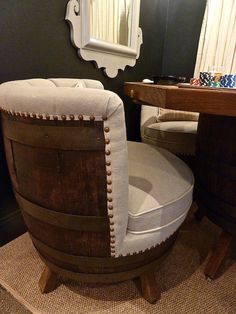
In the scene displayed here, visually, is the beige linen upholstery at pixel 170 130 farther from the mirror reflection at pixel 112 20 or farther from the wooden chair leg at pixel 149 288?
the wooden chair leg at pixel 149 288

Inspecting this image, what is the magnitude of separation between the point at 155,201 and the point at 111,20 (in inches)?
58.6

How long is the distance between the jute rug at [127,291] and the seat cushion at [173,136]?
0.70 meters

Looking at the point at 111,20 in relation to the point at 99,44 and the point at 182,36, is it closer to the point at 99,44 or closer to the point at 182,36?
the point at 99,44

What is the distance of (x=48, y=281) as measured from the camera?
93 cm

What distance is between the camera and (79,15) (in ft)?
4.41

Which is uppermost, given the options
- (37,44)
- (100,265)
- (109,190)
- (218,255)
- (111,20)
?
(111,20)

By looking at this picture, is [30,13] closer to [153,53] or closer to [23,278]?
[23,278]

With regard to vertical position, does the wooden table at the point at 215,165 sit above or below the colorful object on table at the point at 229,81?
below

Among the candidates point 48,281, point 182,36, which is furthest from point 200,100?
point 182,36

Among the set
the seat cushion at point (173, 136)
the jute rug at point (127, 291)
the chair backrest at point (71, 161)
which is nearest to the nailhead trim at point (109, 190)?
the chair backrest at point (71, 161)

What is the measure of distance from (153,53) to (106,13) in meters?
0.92

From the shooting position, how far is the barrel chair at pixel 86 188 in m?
0.53

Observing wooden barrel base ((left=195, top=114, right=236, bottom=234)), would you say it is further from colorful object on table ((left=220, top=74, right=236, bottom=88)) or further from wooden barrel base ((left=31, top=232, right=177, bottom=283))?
wooden barrel base ((left=31, top=232, right=177, bottom=283))

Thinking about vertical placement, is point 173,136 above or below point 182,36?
below
